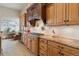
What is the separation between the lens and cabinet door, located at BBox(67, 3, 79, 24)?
6.70 ft

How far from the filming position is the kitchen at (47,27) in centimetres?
216

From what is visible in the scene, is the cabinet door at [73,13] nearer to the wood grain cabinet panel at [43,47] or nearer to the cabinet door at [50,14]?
the cabinet door at [50,14]

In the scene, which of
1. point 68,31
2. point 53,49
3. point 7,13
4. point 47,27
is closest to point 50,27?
point 47,27

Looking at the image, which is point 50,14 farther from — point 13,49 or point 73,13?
point 13,49

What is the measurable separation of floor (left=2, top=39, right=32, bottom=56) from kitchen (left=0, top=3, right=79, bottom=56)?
63mm

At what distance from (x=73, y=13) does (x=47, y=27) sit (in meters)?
0.49

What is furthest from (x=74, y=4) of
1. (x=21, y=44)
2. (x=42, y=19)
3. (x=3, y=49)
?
(x=3, y=49)

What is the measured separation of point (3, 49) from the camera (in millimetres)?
2215

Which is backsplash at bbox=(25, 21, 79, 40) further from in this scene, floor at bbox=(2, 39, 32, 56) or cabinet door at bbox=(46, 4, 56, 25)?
floor at bbox=(2, 39, 32, 56)

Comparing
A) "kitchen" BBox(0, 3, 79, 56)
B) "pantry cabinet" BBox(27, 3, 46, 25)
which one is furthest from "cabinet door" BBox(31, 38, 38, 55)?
"pantry cabinet" BBox(27, 3, 46, 25)

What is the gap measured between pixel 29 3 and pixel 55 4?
412 mm

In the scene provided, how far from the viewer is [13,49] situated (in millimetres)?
2248

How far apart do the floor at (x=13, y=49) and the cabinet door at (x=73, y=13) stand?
840 mm

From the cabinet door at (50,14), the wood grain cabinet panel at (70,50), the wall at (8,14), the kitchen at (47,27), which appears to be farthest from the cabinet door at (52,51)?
the wall at (8,14)
